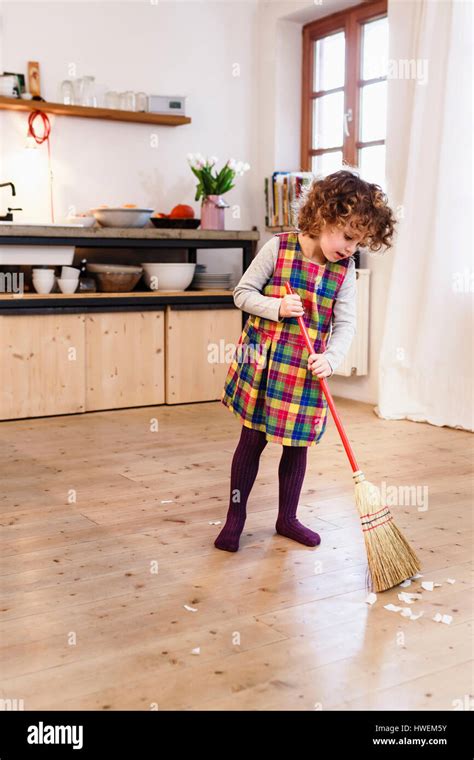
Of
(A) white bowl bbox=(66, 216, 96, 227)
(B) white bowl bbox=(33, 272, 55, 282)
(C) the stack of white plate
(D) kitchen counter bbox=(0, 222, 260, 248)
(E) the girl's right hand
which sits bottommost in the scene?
(C) the stack of white plate

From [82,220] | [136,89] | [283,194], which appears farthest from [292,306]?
[136,89]

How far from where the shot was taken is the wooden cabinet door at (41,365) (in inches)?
153

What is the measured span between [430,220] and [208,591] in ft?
8.03

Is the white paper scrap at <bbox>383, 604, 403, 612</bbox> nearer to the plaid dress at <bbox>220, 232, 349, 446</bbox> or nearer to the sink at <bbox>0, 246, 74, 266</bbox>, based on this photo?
the plaid dress at <bbox>220, 232, 349, 446</bbox>

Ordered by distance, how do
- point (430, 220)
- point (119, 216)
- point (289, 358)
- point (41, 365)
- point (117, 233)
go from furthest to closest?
point (119, 216), point (117, 233), point (41, 365), point (430, 220), point (289, 358)

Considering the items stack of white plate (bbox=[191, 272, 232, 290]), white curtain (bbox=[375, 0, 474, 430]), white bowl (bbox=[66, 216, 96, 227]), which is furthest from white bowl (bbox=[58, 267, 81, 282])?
white curtain (bbox=[375, 0, 474, 430])

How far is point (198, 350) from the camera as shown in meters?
4.45

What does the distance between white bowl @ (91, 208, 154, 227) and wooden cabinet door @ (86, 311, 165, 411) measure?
0.49 metres

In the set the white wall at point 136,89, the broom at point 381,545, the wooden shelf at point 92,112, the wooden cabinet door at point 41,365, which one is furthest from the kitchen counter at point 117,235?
the broom at point 381,545

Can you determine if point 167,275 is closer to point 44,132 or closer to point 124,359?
point 124,359

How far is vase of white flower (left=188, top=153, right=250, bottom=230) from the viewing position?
464 centimetres

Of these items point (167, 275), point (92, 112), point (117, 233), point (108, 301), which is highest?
point (92, 112)

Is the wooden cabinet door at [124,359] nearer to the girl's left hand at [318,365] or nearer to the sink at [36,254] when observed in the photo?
the sink at [36,254]
